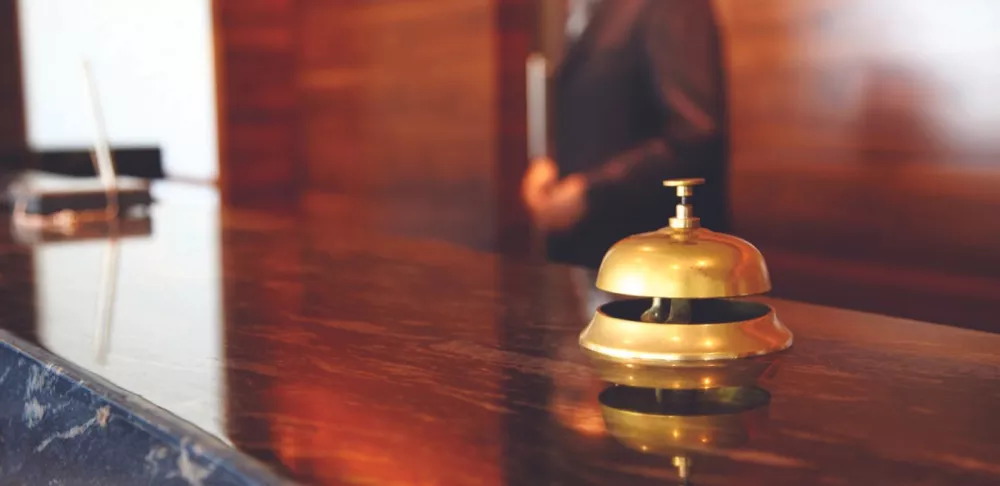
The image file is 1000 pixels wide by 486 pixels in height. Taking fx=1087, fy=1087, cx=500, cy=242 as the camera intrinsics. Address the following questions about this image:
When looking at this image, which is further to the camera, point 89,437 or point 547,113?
point 547,113

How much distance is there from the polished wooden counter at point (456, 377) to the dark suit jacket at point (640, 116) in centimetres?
90

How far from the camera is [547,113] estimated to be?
4754 mm

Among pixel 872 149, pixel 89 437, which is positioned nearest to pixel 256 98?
pixel 872 149

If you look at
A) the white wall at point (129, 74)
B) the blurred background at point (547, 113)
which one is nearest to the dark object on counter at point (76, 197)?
the blurred background at point (547, 113)

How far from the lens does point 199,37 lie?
6277 mm

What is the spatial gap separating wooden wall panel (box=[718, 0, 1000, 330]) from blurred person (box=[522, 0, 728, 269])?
1.01 m

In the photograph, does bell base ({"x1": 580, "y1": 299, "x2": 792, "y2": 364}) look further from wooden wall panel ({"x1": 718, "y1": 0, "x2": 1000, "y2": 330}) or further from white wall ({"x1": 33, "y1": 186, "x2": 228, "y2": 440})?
wooden wall panel ({"x1": 718, "y1": 0, "x2": 1000, "y2": 330})

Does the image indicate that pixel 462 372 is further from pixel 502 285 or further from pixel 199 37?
pixel 199 37

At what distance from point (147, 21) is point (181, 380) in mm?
6685

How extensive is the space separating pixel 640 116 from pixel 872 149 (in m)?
1.19

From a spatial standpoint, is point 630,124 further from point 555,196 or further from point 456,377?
point 456,377

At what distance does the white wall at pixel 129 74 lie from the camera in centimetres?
638

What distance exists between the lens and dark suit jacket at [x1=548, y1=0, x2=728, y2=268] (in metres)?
2.40

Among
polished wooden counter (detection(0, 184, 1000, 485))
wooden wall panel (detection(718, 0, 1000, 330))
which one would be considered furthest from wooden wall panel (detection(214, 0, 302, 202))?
polished wooden counter (detection(0, 184, 1000, 485))
